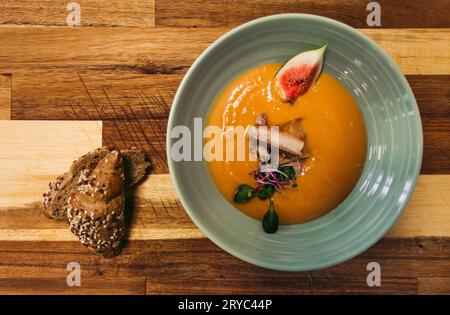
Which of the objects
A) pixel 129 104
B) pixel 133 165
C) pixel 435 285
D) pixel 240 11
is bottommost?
pixel 435 285

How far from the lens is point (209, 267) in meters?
1.94

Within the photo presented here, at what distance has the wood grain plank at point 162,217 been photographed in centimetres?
193

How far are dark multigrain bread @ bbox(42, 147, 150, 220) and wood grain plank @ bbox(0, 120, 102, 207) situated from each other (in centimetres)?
7

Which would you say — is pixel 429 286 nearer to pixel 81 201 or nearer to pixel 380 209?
pixel 380 209

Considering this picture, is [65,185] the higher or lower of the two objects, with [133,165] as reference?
lower

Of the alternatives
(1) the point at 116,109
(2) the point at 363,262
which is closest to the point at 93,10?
(1) the point at 116,109

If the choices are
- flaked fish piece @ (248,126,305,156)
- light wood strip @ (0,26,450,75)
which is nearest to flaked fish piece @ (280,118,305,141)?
flaked fish piece @ (248,126,305,156)

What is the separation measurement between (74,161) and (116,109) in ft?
0.99

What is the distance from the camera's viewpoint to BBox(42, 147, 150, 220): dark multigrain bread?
189 centimetres

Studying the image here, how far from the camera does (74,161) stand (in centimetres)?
193

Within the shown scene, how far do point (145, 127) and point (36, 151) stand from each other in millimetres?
515

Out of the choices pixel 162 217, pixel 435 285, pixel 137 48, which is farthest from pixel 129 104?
pixel 435 285

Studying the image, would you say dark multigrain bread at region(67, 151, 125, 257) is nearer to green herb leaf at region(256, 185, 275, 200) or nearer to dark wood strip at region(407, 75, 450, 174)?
green herb leaf at region(256, 185, 275, 200)

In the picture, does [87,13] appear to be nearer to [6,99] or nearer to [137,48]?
[137,48]
